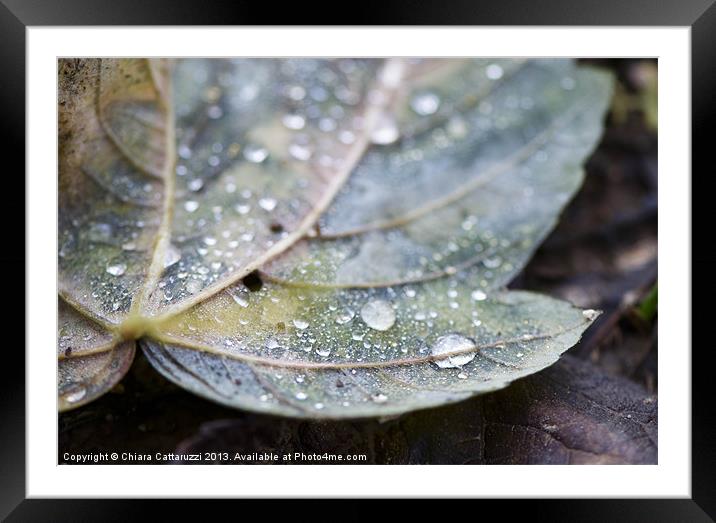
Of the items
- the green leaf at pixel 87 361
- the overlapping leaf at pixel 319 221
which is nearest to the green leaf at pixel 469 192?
the overlapping leaf at pixel 319 221

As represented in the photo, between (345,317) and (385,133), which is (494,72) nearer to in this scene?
(385,133)

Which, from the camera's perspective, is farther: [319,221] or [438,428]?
[319,221]

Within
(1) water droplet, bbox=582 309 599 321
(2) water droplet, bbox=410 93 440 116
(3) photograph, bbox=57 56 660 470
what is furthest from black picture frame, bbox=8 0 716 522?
(2) water droplet, bbox=410 93 440 116

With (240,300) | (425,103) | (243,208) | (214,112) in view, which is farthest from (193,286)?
(425,103)

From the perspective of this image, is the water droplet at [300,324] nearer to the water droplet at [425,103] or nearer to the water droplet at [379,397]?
the water droplet at [379,397]

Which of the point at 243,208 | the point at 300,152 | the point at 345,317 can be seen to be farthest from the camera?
the point at 300,152

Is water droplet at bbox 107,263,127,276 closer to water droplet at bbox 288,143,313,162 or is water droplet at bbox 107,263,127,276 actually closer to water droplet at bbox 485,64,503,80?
water droplet at bbox 288,143,313,162
